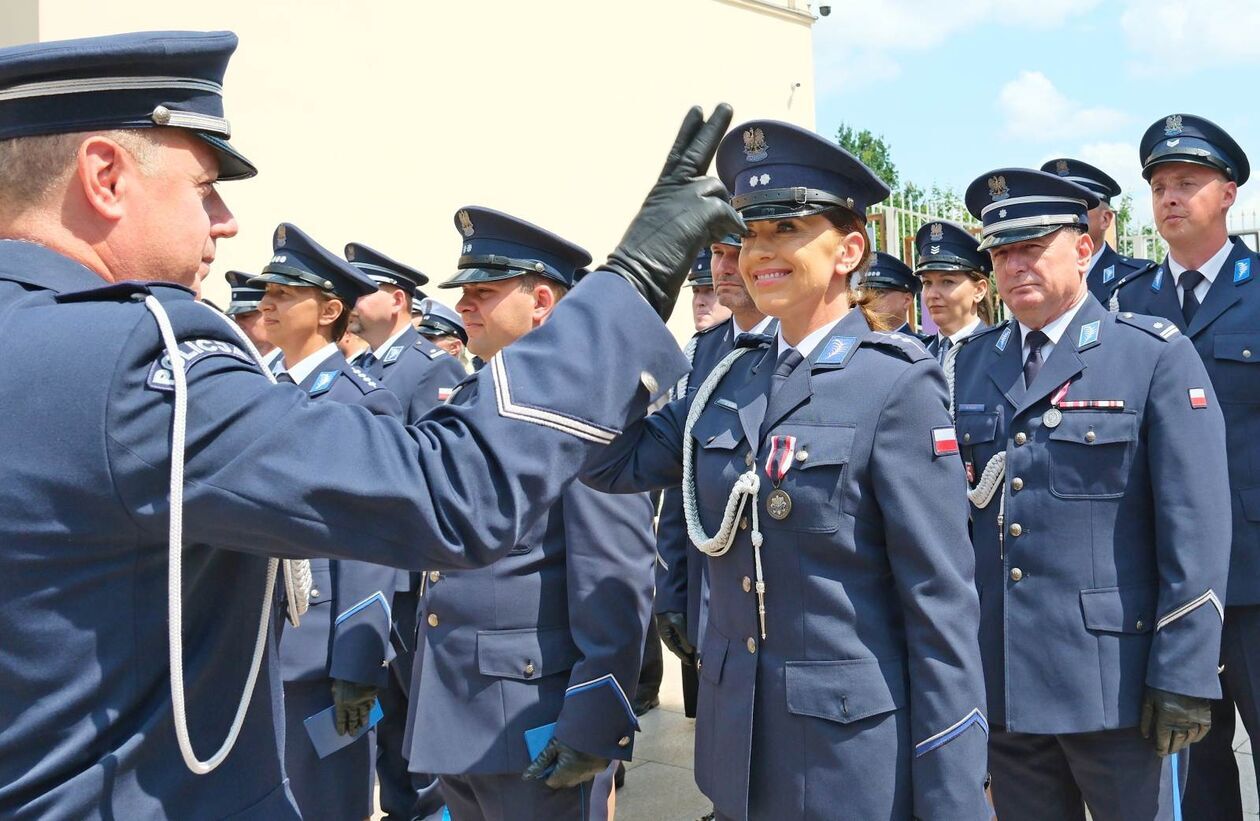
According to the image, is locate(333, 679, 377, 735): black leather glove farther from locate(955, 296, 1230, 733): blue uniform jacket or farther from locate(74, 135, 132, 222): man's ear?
locate(74, 135, 132, 222): man's ear

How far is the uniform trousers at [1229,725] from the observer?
12.0 feet

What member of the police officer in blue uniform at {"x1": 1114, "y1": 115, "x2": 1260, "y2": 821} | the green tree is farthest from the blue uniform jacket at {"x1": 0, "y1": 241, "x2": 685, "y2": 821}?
the green tree

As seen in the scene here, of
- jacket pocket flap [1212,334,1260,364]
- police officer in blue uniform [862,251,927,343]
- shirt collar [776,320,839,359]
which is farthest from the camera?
police officer in blue uniform [862,251,927,343]

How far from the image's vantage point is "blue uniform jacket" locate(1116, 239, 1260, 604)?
369cm

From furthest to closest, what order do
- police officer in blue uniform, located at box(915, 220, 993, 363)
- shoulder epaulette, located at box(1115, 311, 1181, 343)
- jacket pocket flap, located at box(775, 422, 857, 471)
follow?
police officer in blue uniform, located at box(915, 220, 993, 363) < shoulder epaulette, located at box(1115, 311, 1181, 343) < jacket pocket flap, located at box(775, 422, 857, 471)

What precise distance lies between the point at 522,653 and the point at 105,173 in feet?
6.18

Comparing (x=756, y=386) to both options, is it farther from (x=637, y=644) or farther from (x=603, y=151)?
(x=603, y=151)

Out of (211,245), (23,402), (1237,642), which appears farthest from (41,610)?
(1237,642)

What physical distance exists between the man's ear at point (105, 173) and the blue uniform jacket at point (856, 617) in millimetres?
1441

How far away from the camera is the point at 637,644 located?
2969 mm

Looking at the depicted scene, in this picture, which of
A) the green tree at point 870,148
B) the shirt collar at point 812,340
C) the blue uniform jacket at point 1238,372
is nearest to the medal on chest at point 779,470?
the shirt collar at point 812,340

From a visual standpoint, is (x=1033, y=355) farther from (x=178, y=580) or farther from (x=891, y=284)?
(x=891, y=284)

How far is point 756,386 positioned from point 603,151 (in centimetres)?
1181

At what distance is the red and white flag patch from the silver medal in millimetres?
323
